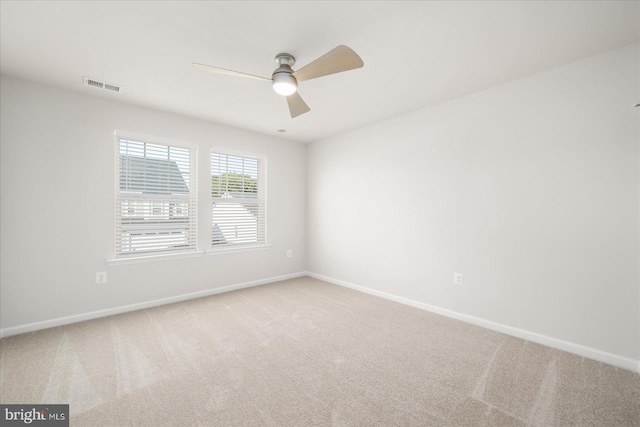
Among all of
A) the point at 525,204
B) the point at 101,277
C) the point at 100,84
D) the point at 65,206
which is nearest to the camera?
the point at 525,204

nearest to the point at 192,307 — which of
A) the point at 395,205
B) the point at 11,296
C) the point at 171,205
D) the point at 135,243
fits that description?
the point at 135,243

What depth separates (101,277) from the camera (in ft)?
10.2

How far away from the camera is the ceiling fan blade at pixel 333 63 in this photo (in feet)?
5.63

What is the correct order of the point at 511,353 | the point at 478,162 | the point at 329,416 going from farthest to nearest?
the point at 478,162 → the point at 511,353 → the point at 329,416

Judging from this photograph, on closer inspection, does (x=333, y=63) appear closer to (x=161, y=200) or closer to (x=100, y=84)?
(x=100, y=84)

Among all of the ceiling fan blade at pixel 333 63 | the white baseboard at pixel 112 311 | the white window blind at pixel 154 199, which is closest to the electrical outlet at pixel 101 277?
the white window blind at pixel 154 199

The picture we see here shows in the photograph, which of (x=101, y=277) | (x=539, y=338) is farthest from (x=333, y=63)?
(x=101, y=277)

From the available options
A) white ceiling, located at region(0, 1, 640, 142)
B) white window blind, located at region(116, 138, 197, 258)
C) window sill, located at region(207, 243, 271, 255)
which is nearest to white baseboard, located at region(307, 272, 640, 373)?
window sill, located at region(207, 243, 271, 255)

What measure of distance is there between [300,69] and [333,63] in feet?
0.94

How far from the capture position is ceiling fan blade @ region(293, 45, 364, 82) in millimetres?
1716

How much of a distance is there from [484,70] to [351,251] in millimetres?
2917

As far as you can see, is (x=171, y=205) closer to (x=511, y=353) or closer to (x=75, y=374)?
(x=75, y=374)

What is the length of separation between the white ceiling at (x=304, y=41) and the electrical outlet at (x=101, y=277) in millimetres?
2083

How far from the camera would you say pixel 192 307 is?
3.44m
